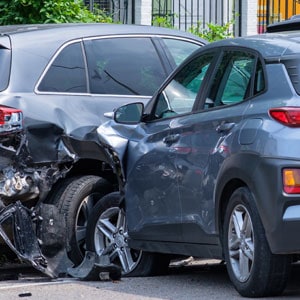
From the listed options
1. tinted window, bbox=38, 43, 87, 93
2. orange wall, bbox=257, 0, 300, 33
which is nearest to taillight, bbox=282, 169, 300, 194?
tinted window, bbox=38, 43, 87, 93

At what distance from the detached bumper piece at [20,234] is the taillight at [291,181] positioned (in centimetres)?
270

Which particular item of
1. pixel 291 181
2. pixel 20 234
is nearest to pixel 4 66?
pixel 20 234

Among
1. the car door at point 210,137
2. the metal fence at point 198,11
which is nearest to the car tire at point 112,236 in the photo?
the car door at point 210,137

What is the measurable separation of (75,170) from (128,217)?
0.92m

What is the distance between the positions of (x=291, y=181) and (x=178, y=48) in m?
3.52

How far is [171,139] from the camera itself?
7969 mm

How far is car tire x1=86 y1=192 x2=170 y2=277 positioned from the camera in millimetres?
8664

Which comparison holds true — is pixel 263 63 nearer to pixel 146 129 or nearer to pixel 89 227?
pixel 146 129

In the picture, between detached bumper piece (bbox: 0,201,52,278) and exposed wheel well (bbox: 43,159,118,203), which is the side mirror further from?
detached bumper piece (bbox: 0,201,52,278)

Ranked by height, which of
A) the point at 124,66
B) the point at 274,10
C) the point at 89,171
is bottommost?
the point at 274,10

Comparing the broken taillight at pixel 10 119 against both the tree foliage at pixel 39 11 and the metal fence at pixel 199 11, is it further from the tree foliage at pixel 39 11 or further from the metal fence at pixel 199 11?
the metal fence at pixel 199 11

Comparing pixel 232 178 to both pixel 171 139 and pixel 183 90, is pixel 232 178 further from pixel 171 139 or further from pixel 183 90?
pixel 183 90

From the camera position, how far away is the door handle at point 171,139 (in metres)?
7.90

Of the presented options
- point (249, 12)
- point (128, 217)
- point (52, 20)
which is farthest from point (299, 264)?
point (249, 12)
